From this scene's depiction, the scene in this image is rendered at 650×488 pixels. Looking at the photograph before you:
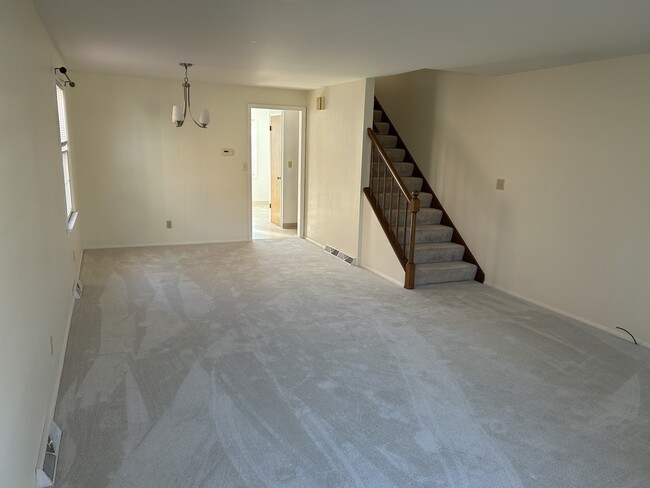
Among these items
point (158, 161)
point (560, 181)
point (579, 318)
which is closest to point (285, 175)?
point (158, 161)

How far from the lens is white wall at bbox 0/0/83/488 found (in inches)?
65.6

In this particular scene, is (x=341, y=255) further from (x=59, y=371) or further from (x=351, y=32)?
(x=59, y=371)

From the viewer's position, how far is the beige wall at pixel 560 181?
3.61 meters

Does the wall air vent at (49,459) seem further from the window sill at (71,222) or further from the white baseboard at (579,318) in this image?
the white baseboard at (579,318)

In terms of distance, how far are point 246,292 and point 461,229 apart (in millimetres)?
2615

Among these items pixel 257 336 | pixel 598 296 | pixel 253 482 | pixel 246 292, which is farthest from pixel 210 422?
pixel 598 296

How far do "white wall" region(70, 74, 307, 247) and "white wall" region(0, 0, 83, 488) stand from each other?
260cm

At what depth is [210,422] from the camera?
2.41 m

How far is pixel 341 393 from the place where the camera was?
9.00 ft

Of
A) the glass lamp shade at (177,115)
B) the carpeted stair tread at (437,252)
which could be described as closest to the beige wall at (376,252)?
the carpeted stair tread at (437,252)

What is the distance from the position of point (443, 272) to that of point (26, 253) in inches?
156

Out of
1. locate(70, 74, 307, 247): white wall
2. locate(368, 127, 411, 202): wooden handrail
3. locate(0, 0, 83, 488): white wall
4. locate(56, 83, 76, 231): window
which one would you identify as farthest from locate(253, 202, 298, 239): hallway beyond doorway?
locate(0, 0, 83, 488): white wall

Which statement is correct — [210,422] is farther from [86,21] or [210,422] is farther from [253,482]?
[86,21]

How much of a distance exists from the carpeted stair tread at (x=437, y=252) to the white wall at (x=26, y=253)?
3497 millimetres
